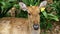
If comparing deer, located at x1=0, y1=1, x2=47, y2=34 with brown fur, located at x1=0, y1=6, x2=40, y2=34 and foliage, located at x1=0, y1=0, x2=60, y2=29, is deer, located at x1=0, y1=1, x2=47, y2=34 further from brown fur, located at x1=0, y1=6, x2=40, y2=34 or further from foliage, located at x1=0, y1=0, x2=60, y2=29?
foliage, located at x1=0, y1=0, x2=60, y2=29

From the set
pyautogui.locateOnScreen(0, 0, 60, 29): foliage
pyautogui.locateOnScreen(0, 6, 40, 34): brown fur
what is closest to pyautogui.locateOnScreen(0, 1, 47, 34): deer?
pyautogui.locateOnScreen(0, 6, 40, 34): brown fur

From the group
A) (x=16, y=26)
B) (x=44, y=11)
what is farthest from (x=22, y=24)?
(x=44, y=11)

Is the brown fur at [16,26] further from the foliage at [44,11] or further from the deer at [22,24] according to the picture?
the foliage at [44,11]

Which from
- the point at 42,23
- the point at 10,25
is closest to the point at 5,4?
the point at 10,25

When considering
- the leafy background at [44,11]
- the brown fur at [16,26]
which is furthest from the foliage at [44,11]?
the brown fur at [16,26]

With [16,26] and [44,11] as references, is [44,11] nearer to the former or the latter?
[44,11]

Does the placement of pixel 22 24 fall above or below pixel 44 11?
below

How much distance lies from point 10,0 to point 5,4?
0.33 meters

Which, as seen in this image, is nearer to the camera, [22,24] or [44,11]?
[22,24]

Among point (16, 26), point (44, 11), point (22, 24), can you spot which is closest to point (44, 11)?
point (44, 11)

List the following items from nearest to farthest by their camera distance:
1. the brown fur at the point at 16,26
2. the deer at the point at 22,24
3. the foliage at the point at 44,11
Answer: the deer at the point at 22,24, the brown fur at the point at 16,26, the foliage at the point at 44,11

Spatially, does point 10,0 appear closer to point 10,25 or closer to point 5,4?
point 5,4

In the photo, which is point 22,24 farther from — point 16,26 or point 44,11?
point 44,11

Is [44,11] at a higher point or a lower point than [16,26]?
higher
